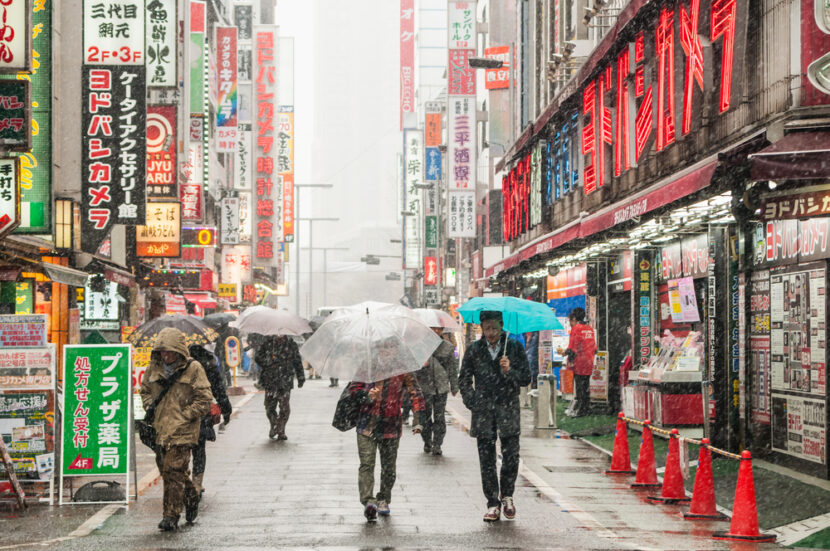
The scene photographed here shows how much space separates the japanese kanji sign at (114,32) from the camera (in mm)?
17844

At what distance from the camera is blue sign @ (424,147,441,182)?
60.1 metres

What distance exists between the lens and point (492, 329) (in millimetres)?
10469

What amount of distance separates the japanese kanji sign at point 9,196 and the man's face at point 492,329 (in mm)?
4978

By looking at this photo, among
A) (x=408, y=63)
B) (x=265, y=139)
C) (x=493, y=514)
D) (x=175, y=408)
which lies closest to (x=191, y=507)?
(x=175, y=408)

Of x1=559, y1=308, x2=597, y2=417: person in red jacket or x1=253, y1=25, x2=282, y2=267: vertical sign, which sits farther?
x1=253, y1=25, x2=282, y2=267: vertical sign

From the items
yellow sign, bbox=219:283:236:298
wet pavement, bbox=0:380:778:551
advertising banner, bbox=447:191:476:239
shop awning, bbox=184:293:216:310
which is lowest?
wet pavement, bbox=0:380:778:551

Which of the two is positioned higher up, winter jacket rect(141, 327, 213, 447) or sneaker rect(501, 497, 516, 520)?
winter jacket rect(141, 327, 213, 447)

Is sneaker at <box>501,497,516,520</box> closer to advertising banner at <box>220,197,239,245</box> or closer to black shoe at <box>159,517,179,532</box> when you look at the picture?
black shoe at <box>159,517,179,532</box>

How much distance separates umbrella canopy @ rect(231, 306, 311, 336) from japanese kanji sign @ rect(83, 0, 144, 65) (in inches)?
171

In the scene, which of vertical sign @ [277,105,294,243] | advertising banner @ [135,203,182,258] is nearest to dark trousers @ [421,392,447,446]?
advertising banner @ [135,203,182,258]

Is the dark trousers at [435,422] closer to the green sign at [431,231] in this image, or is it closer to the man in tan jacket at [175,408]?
the man in tan jacket at [175,408]

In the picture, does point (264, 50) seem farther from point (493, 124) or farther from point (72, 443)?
point (72, 443)

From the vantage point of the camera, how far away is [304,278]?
493ft

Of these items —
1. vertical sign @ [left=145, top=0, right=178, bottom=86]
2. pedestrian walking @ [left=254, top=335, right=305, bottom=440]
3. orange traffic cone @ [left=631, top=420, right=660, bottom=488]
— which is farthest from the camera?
vertical sign @ [left=145, top=0, right=178, bottom=86]
